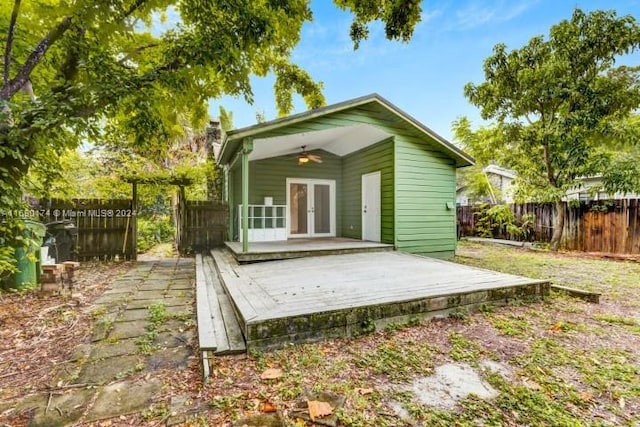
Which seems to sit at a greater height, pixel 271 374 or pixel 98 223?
pixel 98 223

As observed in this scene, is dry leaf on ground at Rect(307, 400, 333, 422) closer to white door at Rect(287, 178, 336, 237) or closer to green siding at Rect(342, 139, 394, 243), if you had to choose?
green siding at Rect(342, 139, 394, 243)

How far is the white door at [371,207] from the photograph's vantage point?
7.17m

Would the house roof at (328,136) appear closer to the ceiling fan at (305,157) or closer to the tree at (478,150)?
the ceiling fan at (305,157)

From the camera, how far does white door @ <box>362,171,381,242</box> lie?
717 centimetres

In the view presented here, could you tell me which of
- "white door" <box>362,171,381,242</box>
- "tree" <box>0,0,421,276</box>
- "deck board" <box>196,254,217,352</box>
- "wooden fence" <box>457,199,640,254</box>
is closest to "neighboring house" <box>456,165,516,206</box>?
"wooden fence" <box>457,199,640,254</box>

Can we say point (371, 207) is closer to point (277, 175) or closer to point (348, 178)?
point (348, 178)

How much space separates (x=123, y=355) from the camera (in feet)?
7.66

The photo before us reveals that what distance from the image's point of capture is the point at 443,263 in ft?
16.2

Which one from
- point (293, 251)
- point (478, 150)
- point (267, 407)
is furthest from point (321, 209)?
point (478, 150)

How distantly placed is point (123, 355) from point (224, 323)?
833 millimetres

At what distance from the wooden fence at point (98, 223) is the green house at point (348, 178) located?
2485mm

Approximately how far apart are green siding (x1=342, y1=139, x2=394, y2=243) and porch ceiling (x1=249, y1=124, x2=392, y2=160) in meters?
0.25

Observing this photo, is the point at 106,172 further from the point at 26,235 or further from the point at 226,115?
the point at 26,235

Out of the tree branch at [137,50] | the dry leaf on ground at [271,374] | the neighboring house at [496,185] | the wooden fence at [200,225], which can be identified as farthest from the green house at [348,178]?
the neighboring house at [496,185]
